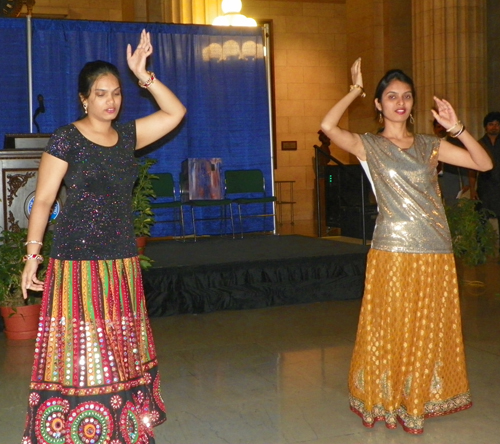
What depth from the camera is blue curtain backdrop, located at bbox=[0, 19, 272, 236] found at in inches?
324

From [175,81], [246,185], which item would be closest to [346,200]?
[246,185]

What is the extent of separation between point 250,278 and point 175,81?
3.34 meters

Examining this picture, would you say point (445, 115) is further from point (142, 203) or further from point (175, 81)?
point (175, 81)

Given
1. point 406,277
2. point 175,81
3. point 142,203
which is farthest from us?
point 175,81

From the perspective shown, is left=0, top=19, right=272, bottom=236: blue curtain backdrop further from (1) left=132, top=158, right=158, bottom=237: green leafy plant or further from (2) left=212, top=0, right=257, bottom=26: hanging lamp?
(2) left=212, top=0, right=257, bottom=26: hanging lamp

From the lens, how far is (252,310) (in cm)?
636

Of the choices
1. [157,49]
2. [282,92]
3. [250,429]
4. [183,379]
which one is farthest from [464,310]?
[282,92]

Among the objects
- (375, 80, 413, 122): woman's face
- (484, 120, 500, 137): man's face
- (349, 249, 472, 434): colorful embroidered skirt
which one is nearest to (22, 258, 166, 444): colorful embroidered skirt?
(349, 249, 472, 434): colorful embroidered skirt

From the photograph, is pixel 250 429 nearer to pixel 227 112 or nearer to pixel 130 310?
pixel 130 310

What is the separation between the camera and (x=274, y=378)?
4273 millimetres

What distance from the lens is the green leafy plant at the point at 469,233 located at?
7016mm

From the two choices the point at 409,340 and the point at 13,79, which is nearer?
the point at 409,340

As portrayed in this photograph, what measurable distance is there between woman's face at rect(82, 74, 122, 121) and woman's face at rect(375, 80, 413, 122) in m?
1.24

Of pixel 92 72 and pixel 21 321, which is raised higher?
pixel 92 72
